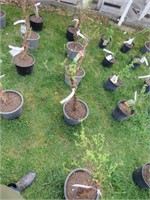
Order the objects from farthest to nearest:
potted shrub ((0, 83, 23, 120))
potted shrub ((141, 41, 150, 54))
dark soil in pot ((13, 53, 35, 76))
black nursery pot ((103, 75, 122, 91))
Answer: potted shrub ((141, 41, 150, 54))
black nursery pot ((103, 75, 122, 91))
dark soil in pot ((13, 53, 35, 76))
potted shrub ((0, 83, 23, 120))

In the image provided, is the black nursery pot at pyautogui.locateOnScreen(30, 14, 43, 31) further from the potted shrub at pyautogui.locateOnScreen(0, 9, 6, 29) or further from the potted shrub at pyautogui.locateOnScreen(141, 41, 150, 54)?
the potted shrub at pyautogui.locateOnScreen(141, 41, 150, 54)

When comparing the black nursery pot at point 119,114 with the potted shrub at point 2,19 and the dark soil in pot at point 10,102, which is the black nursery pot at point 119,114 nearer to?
the dark soil in pot at point 10,102

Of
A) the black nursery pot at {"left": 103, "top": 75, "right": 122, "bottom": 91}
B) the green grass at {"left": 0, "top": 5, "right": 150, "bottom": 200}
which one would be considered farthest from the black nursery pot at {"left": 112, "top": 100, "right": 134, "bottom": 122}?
the black nursery pot at {"left": 103, "top": 75, "right": 122, "bottom": 91}

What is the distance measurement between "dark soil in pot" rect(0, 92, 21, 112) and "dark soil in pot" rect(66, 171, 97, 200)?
4.16ft

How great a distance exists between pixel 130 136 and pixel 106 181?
88cm

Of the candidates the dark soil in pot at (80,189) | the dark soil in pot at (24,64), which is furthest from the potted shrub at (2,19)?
the dark soil in pot at (80,189)

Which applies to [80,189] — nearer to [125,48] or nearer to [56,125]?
[56,125]

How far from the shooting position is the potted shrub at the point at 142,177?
327cm

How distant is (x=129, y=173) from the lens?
3.50 meters

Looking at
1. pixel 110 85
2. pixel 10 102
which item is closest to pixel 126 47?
pixel 110 85

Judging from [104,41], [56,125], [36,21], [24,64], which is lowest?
[56,125]

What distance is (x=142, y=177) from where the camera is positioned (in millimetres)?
3270

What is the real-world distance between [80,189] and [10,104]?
1.53 meters

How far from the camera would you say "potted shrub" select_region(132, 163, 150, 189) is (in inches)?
129
